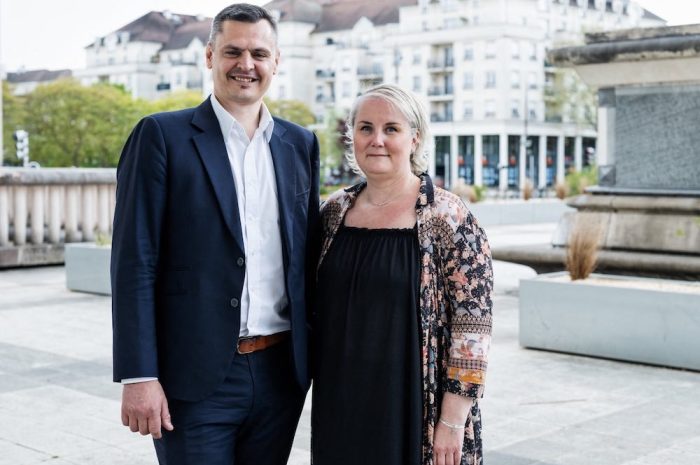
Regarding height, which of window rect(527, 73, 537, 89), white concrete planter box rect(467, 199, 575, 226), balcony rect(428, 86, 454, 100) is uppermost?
window rect(527, 73, 537, 89)

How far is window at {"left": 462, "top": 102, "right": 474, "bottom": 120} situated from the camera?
88.8 meters

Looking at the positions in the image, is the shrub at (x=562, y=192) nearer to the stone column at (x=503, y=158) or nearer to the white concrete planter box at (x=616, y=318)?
the white concrete planter box at (x=616, y=318)

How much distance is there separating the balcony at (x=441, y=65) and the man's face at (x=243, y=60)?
88.2 m

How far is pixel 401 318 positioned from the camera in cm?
323

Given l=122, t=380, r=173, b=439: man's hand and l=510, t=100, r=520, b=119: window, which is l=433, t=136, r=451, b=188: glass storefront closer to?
l=510, t=100, r=520, b=119: window

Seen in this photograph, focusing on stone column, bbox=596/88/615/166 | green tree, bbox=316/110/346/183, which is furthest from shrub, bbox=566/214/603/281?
green tree, bbox=316/110/346/183

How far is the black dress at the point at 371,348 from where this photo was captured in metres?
3.24

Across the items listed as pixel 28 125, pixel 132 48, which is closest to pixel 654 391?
pixel 28 125

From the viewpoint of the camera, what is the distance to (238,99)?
11.0 ft

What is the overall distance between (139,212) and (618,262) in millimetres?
8387

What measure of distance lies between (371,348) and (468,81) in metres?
87.3

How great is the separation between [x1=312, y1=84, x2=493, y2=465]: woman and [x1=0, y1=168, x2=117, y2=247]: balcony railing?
43.8 ft

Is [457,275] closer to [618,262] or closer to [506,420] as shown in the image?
[506,420]

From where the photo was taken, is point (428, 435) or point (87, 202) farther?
point (87, 202)
